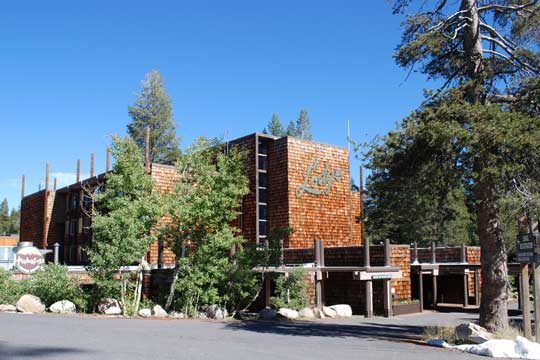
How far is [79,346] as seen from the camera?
10.0 metres

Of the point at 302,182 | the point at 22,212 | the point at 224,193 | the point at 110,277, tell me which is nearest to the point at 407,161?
the point at 224,193

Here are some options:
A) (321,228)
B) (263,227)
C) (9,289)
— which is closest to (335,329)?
(9,289)

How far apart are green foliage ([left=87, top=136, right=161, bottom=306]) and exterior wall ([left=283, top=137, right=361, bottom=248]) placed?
8.61 meters

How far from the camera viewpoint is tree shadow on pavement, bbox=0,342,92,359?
8.83 metres

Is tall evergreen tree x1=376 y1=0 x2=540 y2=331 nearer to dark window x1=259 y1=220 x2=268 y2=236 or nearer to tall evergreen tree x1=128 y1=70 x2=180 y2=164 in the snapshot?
dark window x1=259 y1=220 x2=268 y2=236

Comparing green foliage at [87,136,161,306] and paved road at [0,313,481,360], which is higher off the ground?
green foliage at [87,136,161,306]

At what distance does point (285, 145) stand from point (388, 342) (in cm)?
1586

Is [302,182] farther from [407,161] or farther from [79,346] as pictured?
[79,346]

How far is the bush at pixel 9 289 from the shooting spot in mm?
18578

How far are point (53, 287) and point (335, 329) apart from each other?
32.4 ft

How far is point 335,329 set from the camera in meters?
15.1

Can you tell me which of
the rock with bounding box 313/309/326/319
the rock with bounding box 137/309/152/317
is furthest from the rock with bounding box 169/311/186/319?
the rock with bounding box 313/309/326/319

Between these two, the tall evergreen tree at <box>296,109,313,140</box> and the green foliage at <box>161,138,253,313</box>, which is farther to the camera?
the tall evergreen tree at <box>296,109,313,140</box>

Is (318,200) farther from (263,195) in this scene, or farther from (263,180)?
(263,180)
